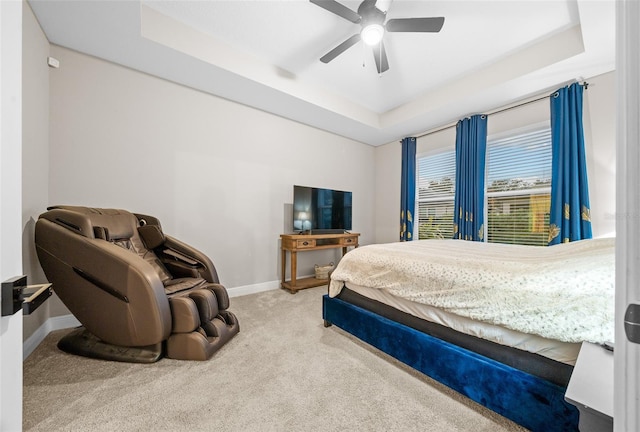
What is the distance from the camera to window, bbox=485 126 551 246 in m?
2.99

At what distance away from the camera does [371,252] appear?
1.99m

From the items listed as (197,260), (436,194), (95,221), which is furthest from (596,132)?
(95,221)

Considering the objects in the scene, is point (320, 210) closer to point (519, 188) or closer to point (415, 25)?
point (415, 25)

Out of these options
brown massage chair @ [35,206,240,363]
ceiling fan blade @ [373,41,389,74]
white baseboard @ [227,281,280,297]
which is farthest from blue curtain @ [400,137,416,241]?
brown massage chair @ [35,206,240,363]

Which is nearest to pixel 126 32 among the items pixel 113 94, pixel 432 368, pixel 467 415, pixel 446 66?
pixel 113 94

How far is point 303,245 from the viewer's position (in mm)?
3365

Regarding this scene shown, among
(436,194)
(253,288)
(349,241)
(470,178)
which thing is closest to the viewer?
(253,288)

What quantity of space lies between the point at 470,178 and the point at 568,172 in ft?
3.20

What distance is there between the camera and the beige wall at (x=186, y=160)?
229 cm

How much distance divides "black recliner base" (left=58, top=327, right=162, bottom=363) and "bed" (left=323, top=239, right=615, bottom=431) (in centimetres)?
151

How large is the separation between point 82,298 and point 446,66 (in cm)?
399

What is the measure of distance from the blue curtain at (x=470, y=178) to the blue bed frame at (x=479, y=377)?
240 centimetres

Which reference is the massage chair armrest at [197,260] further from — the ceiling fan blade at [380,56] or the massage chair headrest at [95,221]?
the ceiling fan blade at [380,56]

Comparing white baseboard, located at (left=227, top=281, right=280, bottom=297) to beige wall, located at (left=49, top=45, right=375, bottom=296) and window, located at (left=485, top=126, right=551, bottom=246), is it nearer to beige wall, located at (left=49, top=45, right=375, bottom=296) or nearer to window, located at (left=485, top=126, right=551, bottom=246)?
beige wall, located at (left=49, top=45, right=375, bottom=296)
